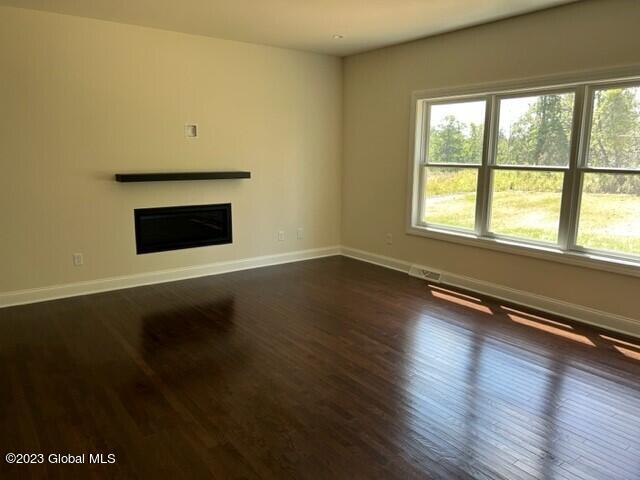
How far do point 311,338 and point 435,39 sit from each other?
352 centimetres

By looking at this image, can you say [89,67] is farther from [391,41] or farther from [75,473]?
[75,473]

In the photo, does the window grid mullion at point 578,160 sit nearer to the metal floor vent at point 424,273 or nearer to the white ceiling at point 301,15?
the white ceiling at point 301,15

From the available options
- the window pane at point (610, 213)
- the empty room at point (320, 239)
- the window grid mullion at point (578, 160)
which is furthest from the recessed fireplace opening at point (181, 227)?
the window pane at point (610, 213)

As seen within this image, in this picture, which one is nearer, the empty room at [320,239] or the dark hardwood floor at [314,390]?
the dark hardwood floor at [314,390]

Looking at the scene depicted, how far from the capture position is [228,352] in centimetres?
339

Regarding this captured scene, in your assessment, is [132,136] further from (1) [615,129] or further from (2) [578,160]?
(1) [615,129]

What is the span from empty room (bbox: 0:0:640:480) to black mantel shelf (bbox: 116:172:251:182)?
0.9 inches

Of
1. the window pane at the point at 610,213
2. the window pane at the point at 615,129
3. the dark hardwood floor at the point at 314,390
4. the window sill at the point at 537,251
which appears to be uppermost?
the window pane at the point at 615,129

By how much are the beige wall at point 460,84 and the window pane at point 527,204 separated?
277 mm

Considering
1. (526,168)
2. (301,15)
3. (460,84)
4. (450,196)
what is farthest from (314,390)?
(460,84)

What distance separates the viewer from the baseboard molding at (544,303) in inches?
151

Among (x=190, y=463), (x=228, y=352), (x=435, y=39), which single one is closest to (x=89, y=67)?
(x=228, y=352)

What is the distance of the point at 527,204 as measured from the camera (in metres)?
4.49

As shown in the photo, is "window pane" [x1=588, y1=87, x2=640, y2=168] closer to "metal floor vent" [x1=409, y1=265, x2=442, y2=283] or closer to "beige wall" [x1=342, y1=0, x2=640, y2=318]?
"beige wall" [x1=342, y1=0, x2=640, y2=318]
